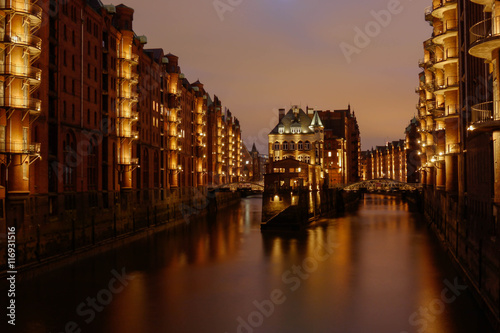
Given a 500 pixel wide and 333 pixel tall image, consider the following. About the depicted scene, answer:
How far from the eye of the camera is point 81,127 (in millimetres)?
47406

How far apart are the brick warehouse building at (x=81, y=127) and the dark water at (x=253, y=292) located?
4.04m

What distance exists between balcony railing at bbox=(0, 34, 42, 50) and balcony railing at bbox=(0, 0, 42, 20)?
4.84ft

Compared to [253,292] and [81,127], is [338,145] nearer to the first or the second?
[81,127]

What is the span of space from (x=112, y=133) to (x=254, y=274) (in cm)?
2773

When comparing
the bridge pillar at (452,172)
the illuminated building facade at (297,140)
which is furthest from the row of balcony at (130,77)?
the illuminated building facade at (297,140)

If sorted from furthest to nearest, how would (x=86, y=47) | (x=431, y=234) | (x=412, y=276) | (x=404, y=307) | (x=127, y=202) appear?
1. (x=127, y=202)
2. (x=431, y=234)
3. (x=86, y=47)
4. (x=412, y=276)
5. (x=404, y=307)

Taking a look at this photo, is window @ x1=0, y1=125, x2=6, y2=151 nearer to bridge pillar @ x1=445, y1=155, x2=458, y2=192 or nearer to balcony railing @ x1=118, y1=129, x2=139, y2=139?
balcony railing @ x1=118, y1=129, x2=139, y2=139

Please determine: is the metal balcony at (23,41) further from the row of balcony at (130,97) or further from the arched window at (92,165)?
the row of balcony at (130,97)

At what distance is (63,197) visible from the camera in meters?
43.4

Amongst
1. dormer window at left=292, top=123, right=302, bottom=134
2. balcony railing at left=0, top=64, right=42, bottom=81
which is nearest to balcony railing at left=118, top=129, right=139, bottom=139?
balcony railing at left=0, top=64, right=42, bottom=81

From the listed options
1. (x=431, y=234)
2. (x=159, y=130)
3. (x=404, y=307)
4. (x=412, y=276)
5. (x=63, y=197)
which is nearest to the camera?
(x=404, y=307)

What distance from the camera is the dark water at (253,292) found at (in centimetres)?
2208

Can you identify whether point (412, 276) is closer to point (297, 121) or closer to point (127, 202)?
point (127, 202)

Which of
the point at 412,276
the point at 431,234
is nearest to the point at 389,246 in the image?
the point at 431,234
